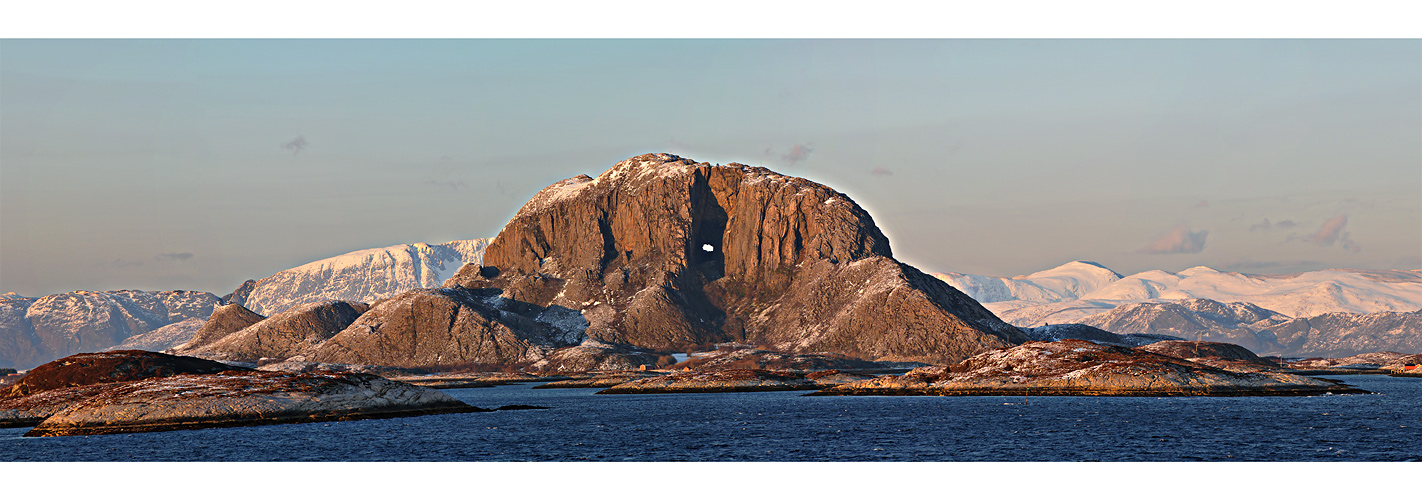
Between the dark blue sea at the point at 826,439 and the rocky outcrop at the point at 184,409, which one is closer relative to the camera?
the dark blue sea at the point at 826,439

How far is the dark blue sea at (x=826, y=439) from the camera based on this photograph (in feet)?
440

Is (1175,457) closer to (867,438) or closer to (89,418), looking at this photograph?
(867,438)

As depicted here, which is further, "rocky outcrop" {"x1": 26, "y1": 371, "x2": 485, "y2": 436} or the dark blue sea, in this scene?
"rocky outcrop" {"x1": 26, "y1": 371, "x2": 485, "y2": 436}

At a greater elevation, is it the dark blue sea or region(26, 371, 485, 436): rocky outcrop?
region(26, 371, 485, 436): rocky outcrop

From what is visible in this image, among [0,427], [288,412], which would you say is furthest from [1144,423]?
[0,427]

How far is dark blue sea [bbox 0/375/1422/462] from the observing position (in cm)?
13412

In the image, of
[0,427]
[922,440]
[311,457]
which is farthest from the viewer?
[0,427]

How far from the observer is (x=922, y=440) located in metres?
150

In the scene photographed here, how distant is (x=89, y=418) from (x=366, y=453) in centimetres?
6045

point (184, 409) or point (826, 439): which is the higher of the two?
point (184, 409)

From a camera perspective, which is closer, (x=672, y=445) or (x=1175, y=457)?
(x=1175, y=457)

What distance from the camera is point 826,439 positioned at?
156750 millimetres

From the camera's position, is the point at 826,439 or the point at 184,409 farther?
the point at 184,409

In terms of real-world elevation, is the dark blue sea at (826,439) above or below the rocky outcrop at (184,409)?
below
